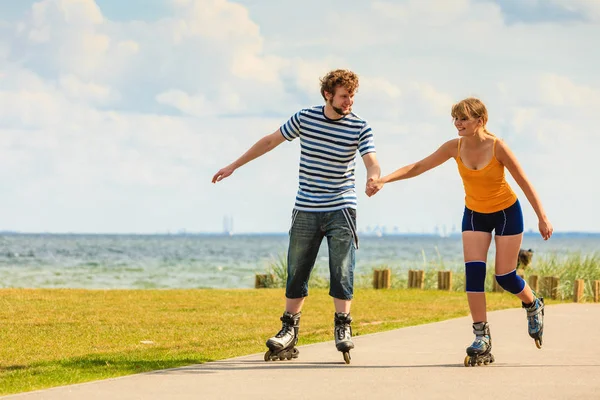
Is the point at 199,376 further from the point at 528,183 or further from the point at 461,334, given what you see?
the point at 461,334

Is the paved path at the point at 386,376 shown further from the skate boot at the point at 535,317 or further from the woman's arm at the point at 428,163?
the woman's arm at the point at 428,163

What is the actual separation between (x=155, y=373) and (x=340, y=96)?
7.85ft

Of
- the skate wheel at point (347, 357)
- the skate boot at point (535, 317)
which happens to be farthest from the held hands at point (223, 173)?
the skate boot at point (535, 317)

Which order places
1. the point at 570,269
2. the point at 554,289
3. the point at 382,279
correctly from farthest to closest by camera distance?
the point at 570,269
the point at 382,279
the point at 554,289

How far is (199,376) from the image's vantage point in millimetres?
6812

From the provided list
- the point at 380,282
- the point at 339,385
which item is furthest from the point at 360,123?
the point at 380,282

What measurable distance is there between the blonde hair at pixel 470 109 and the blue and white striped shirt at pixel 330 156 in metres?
0.68

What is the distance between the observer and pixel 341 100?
7.29 m

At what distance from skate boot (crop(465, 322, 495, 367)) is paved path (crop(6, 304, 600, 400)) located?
0.27 ft

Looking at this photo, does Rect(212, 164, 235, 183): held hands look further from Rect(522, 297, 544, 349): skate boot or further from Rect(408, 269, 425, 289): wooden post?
Rect(408, 269, 425, 289): wooden post

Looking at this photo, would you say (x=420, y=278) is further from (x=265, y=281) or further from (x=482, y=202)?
(x=482, y=202)

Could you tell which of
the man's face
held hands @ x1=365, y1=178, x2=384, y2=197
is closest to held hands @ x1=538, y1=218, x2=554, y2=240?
held hands @ x1=365, y1=178, x2=384, y2=197

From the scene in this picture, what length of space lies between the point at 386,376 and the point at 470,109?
2.08 metres

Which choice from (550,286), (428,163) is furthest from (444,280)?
(428,163)
